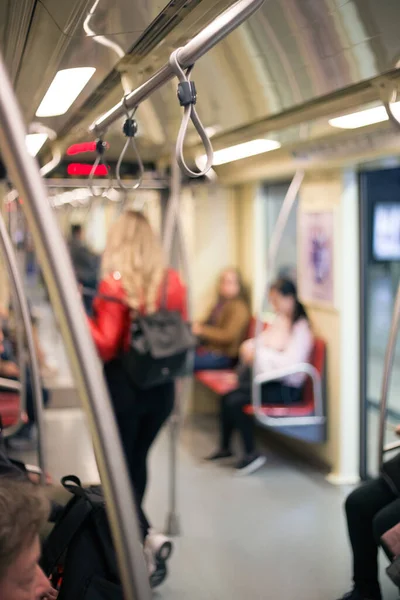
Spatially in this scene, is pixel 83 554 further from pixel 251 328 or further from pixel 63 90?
pixel 251 328

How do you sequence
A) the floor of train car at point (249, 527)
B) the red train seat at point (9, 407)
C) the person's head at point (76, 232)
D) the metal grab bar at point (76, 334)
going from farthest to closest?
the person's head at point (76, 232) → the red train seat at point (9, 407) → the floor of train car at point (249, 527) → the metal grab bar at point (76, 334)

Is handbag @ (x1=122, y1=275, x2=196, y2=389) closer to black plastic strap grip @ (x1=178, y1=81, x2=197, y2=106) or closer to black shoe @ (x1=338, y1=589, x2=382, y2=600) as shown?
black shoe @ (x1=338, y1=589, x2=382, y2=600)

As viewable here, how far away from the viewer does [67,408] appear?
737 cm

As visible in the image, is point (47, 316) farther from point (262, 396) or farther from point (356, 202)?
point (356, 202)

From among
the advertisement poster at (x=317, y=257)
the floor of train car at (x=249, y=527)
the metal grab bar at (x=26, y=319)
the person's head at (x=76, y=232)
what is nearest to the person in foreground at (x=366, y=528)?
the floor of train car at (x=249, y=527)

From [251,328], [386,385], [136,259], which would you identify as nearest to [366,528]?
[386,385]

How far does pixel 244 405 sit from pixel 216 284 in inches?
61.5

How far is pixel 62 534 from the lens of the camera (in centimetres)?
214

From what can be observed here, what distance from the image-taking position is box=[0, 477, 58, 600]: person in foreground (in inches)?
63.3

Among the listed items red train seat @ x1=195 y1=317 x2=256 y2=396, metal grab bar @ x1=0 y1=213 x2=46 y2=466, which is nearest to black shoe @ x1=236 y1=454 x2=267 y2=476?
red train seat @ x1=195 y1=317 x2=256 y2=396

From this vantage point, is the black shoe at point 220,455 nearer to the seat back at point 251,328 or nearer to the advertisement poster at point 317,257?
the seat back at point 251,328

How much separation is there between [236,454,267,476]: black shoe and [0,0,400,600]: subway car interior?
0.01m

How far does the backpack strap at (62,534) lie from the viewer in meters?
2.11

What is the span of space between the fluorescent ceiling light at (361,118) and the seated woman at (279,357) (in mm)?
1958
